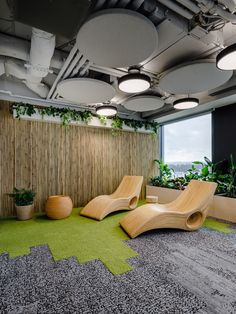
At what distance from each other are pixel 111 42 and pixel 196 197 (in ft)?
10.3

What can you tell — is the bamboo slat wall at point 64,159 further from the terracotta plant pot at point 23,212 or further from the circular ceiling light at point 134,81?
the circular ceiling light at point 134,81

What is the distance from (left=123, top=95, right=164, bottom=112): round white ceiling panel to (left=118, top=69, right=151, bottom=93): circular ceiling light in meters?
1.03

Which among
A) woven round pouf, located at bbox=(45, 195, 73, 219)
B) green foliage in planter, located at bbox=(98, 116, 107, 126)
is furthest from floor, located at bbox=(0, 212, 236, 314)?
green foliage in planter, located at bbox=(98, 116, 107, 126)

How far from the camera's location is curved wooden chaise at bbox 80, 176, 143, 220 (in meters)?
4.37

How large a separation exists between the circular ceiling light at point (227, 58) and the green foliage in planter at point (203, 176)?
2765 mm

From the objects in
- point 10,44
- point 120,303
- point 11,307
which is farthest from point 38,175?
point 120,303

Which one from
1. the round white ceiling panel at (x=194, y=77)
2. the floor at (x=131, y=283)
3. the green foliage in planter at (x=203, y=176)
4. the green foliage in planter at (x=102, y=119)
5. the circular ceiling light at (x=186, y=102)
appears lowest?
the floor at (x=131, y=283)

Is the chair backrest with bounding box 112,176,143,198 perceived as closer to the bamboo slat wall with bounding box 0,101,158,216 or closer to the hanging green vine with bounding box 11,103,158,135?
the bamboo slat wall with bounding box 0,101,158,216

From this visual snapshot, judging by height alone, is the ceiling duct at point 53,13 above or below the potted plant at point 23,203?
above

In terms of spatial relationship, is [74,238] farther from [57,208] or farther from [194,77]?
[194,77]

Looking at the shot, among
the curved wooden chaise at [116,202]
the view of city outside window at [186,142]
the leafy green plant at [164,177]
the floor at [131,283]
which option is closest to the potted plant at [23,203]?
the curved wooden chaise at [116,202]

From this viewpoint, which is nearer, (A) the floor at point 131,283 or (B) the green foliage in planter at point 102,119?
(A) the floor at point 131,283

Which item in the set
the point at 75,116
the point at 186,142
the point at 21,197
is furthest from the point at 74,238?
the point at 186,142

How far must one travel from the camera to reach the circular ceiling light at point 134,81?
310cm
